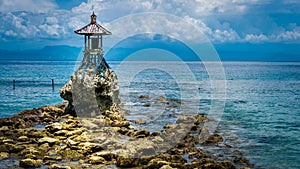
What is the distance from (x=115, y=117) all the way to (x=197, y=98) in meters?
30.0

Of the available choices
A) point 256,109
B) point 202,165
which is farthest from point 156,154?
point 256,109

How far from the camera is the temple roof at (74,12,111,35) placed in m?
36.1

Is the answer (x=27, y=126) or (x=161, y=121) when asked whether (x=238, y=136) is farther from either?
(x=27, y=126)

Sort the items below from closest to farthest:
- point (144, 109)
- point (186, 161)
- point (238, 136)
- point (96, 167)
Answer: point (96, 167)
point (186, 161)
point (238, 136)
point (144, 109)

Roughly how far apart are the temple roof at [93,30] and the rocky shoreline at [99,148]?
9.39 m

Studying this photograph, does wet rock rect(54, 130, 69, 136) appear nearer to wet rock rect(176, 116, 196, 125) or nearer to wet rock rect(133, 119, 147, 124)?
wet rock rect(133, 119, 147, 124)

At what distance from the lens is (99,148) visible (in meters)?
23.3

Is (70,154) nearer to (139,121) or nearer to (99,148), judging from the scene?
(99,148)

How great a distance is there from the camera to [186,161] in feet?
72.2

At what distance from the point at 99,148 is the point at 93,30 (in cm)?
1635

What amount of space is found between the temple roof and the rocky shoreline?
9.39 m

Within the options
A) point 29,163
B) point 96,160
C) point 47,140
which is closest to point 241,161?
point 96,160

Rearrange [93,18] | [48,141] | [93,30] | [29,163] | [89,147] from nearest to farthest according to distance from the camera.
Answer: [29,163] < [89,147] < [48,141] < [93,30] < [93,18]

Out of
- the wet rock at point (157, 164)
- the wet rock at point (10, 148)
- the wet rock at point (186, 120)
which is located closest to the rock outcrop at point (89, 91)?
the wet rock at point (186, 120)
